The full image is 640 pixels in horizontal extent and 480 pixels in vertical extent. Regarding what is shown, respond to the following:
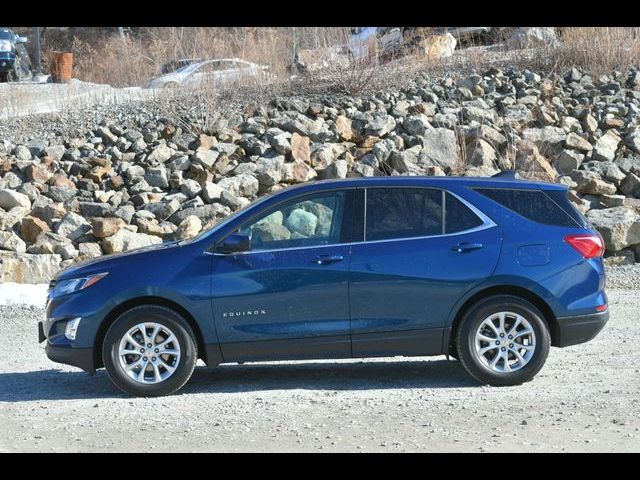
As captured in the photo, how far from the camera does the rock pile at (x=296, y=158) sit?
1650cm

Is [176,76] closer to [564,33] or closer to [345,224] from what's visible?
[564,33]

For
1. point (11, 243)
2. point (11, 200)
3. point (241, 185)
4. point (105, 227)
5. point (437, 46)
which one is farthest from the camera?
point (437, 46)

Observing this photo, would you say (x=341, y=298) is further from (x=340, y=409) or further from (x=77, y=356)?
(x=77, y=356)

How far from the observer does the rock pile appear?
16.5 m

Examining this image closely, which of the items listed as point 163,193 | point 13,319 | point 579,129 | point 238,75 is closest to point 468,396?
point 13,319

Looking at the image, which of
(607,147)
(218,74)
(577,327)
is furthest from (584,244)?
(218,74)

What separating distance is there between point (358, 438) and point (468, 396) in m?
1.53

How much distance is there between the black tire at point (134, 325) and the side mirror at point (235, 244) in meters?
0.63

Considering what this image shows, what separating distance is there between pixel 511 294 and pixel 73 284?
340 centimetres

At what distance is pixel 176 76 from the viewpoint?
2430 centimetres

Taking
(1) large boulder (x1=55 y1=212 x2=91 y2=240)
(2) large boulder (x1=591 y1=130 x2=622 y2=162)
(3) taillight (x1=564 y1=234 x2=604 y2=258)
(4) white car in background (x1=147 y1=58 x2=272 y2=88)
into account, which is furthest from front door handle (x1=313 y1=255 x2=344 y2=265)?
(4) white car in background (x1=147 y1=58 x2=272 y2=88)

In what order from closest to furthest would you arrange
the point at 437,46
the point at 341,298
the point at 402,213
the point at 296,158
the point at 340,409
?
the point at 340,409
the point at 341,298
the point at 402,213
the point at 296,158
the point at 437,46

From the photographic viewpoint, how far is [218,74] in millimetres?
23734

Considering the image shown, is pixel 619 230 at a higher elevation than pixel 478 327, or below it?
higher
